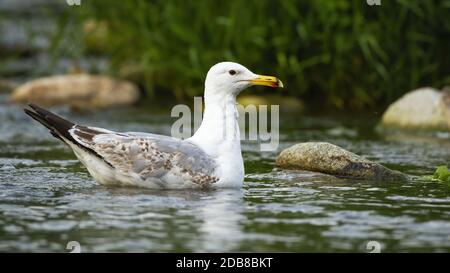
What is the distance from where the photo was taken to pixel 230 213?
25.7ft

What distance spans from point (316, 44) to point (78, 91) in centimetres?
386

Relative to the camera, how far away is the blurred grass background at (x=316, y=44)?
1486cm

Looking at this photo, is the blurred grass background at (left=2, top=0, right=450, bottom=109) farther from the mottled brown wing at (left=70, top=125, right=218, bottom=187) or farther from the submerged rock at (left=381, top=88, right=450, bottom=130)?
the mottled brown wing at (left=70, top=125, right=218, bottom=187)

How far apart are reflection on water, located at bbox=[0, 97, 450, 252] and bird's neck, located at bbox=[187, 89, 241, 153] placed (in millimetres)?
415

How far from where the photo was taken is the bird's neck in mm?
8844

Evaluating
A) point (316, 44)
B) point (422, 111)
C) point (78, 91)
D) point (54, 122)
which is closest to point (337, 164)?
point (54, 122)

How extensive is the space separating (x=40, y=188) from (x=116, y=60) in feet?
27.2

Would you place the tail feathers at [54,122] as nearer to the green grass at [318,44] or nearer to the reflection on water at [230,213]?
the reflection on water at [230,213]

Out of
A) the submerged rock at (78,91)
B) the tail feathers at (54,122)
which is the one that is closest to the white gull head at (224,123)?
the tail feathers at (54,122)

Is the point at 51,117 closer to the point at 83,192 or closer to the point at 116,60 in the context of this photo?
the point at 83,192

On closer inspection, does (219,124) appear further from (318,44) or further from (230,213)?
(318,44)

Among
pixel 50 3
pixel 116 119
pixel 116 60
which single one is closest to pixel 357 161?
pixel 116 119

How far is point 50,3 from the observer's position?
1003 inches

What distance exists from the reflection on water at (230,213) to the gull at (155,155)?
115 millimetres
